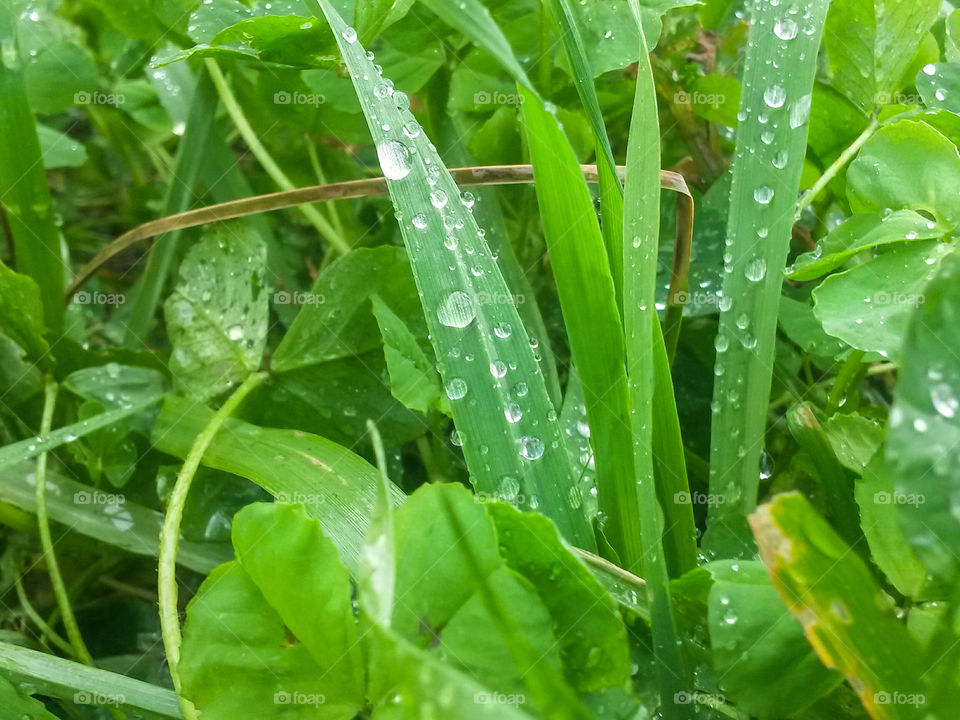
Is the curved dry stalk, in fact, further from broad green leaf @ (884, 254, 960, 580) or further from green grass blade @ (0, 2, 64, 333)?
broad green leaf @ (884, 254, 960, 580)

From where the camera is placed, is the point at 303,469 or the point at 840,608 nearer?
the point at 840,608

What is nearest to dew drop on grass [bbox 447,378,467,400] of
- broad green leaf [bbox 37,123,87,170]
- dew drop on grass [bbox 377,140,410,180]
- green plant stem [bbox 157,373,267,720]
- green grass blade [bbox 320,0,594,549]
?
green grass blade [bbox 320,0,594,549]

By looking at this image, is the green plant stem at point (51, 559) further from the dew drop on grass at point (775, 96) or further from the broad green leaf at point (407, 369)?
the dew drop on grass at point (775, 96)

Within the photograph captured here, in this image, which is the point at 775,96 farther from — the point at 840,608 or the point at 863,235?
the point at 840,608

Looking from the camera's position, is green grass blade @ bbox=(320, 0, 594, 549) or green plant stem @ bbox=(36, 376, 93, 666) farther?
green plant stem @ bbox=(36, 376, 93, 666)

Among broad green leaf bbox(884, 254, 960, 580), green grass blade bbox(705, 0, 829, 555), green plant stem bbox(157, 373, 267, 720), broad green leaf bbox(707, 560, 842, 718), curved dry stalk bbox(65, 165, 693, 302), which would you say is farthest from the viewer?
curved dry stalk bbox(65, 165, 693, 302)

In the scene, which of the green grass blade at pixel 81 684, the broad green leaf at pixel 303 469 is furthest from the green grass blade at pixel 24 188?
the green grass blade at pixel 81 684

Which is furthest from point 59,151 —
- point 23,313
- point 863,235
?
point 863,235
